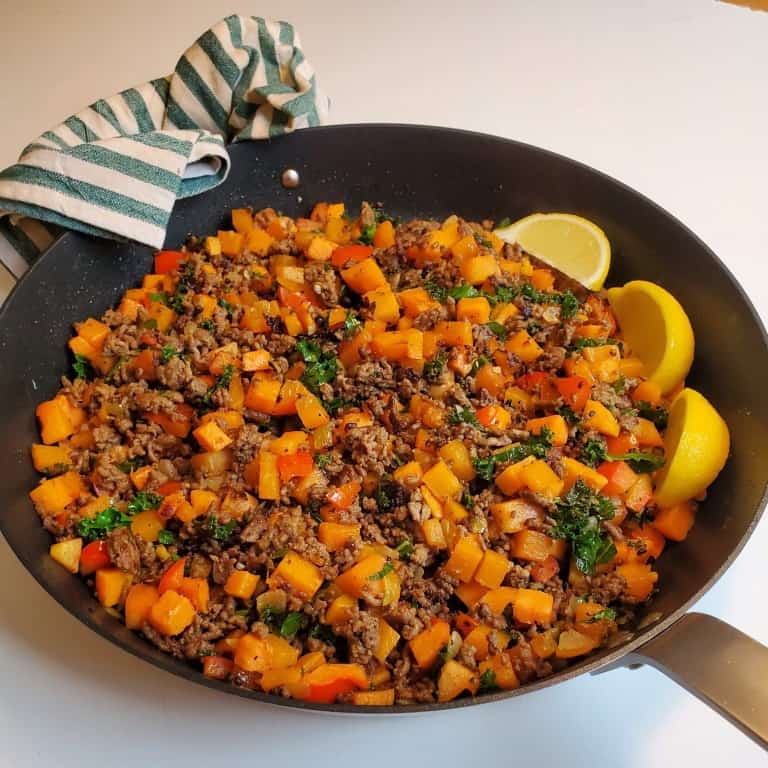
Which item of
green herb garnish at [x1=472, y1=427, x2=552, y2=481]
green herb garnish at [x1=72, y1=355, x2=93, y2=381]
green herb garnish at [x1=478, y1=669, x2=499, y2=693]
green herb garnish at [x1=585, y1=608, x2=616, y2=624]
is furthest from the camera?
green herb garnish at [x1=72, y1=355, x2=93, y2=381]

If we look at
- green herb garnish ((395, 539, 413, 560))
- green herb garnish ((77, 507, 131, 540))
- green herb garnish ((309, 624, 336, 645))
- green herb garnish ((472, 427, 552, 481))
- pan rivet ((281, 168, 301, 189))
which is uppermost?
pan rivet ((281, 168, 301, 189))

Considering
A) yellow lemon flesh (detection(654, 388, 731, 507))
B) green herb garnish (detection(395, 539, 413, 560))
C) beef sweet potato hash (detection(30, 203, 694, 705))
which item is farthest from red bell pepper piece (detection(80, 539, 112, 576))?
yellow lemon flesh (detection(654, 388, 731, 507))

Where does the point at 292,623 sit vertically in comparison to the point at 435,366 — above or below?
below

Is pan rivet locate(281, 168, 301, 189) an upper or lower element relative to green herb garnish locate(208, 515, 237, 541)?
upper

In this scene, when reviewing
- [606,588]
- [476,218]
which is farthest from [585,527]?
[476,218]

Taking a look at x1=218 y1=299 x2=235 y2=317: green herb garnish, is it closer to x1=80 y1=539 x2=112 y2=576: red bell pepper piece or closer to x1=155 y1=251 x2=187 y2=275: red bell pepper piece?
x1=155 y1=251 x2=187 y2=275: red bell pepper piece

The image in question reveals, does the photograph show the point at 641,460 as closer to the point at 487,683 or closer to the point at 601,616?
the point at 601,616

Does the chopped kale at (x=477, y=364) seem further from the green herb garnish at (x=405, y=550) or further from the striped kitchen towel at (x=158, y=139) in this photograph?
the striped kitchen towel at (x=158, y=139)
